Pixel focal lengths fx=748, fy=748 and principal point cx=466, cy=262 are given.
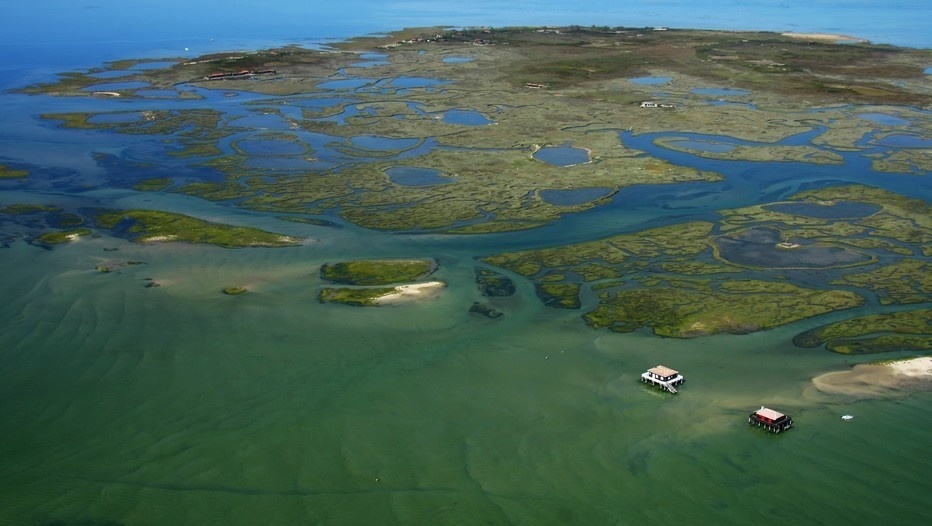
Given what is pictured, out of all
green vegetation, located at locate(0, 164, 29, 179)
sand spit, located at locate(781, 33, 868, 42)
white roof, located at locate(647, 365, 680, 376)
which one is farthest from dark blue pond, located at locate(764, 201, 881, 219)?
sand spit, located at locate(781, 33, 868, 42)

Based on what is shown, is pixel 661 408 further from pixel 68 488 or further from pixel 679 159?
pixel 679 159

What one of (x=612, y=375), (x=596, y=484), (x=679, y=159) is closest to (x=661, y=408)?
(x=612, y=375)

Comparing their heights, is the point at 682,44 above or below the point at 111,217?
above

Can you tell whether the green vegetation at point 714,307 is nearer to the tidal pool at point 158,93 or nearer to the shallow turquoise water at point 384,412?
the shallow turquoise water at point 384,412

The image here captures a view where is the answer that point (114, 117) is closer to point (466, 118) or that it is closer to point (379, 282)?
point (466, 118)

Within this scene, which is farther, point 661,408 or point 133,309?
point 133,309

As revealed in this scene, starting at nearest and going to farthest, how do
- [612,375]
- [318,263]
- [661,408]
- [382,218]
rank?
[661,408] < [612,375] < [318,263] < [382,218]
